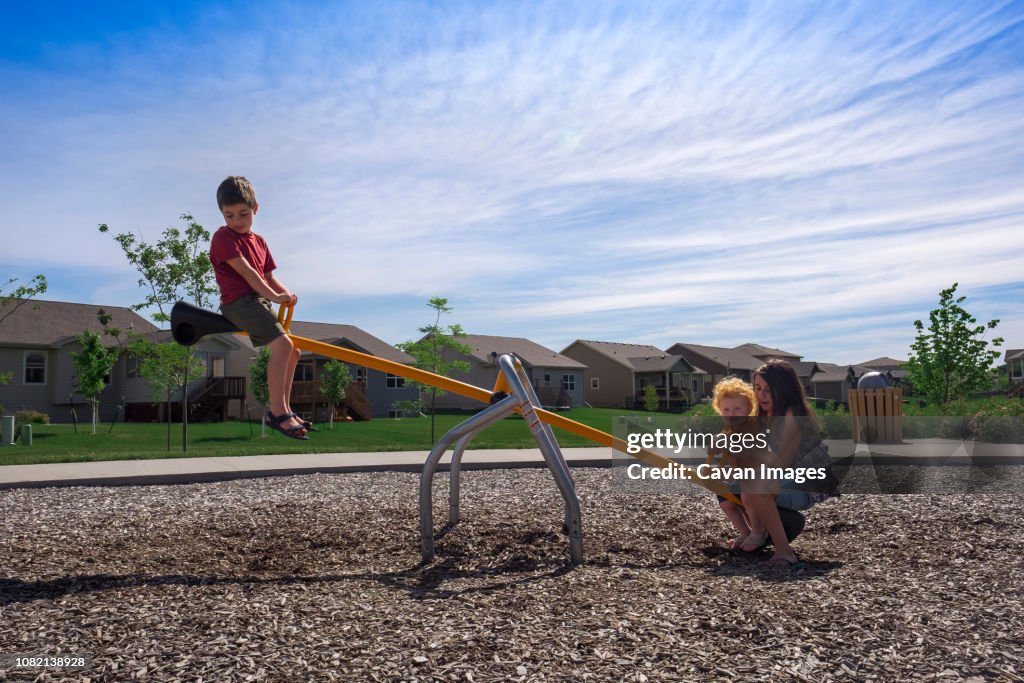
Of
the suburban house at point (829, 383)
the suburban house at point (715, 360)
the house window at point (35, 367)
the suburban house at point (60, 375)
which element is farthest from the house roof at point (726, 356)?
the house window at point (35, 367)

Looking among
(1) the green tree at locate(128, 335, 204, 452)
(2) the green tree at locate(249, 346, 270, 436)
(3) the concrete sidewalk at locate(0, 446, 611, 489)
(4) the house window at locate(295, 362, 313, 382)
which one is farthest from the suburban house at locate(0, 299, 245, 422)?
(3) the concrete sidewalk at locate(0, 446, 611, 489)

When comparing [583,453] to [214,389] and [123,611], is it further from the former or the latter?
[214,389]

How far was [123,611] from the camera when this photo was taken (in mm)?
3887

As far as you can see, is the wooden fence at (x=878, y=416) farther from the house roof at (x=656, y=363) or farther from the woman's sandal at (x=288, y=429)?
the house roof at (x=656, y=363)

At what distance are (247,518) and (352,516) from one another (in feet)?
3.02

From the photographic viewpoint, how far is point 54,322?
30875 mm

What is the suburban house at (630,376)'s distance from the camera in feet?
173

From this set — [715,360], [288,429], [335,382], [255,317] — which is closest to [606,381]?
[715,360]

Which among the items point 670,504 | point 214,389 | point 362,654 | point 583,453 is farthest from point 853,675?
point 214,389

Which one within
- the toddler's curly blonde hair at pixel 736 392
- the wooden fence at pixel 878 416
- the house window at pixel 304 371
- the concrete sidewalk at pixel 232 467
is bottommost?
the concrete sidewalk at pixel 232 467

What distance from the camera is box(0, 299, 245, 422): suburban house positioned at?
28938mm

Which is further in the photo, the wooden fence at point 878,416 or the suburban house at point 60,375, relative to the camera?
the suburban house at point 60,375

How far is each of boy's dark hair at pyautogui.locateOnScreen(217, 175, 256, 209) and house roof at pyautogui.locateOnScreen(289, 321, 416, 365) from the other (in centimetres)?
3119

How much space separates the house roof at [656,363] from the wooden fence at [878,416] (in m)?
37.2
